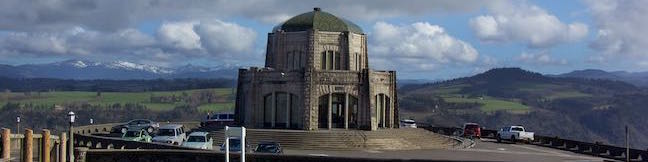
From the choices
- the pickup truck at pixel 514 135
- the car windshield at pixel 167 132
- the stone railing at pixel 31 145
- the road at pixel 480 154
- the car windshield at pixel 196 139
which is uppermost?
the stone railing at pixel 31 145

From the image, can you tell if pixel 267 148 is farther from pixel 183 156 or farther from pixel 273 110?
pixel 273 110

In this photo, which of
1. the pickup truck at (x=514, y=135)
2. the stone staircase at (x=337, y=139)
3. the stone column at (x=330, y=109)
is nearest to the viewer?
the stone staircase at (x=337, y=139)

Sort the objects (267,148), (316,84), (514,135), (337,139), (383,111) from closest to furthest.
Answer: (267,148)
(337,139)
(316,84)
(383,111)
(514,135)

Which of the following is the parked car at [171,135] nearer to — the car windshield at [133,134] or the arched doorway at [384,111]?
the car windshield at [133,134]

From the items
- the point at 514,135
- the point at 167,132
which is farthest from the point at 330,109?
→ the point at 514,135

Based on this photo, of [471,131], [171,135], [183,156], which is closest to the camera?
[183,156]

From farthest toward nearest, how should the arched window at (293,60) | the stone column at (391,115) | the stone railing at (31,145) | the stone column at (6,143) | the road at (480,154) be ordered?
the arched window at (293,60)
the stone column at (391,115)
the road at (480,154)
the stone railing at (31,145)
the stone column at (6,143)

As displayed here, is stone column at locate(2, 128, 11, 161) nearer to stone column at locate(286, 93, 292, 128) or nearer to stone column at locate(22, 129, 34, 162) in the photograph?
stone column at locate(22, 129, 34, 162)

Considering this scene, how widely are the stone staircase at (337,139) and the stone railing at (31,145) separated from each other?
77.0 ft

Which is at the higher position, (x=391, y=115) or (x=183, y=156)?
(x=391, y=115)

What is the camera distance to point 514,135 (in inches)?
2416

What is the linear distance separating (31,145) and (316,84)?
35414 mm

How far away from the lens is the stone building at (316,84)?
5556 centimetres

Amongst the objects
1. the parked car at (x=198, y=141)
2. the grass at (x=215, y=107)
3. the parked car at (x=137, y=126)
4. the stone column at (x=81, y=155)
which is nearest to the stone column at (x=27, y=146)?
the stone column at (x=81, y=155)
